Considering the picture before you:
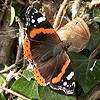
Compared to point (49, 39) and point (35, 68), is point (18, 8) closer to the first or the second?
point (49, 39)

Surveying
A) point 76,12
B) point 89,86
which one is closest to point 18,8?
point 76,12

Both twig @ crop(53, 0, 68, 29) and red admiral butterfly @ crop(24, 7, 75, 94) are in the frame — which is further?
twig @ crop(53, 0, 68, 29)

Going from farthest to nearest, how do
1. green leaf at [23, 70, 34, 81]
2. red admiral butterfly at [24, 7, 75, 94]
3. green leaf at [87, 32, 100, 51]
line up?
green leaf at [87, 32, 100, 51]
green leaf at [23, 70, 34, 81]
red admiral butterfly at [24, 7, 75, 94]

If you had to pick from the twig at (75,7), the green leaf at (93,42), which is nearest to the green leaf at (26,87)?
the green leaf at (93,42)

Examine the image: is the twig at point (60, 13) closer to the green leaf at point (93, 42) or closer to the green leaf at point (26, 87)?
the green leaf at point (93, 42)

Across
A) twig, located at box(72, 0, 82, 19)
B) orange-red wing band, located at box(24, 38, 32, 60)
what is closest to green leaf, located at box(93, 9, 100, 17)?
twig, located at box(72, 0, 82, 19)

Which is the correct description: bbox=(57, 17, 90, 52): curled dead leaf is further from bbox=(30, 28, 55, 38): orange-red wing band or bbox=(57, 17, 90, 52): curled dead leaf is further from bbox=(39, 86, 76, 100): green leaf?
bbox=(39, 86, 76, 100): green leaf
